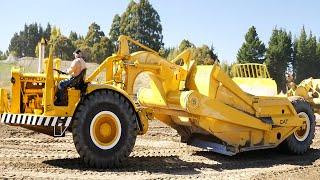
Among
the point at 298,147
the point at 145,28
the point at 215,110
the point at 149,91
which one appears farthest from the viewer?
the point at 145,28

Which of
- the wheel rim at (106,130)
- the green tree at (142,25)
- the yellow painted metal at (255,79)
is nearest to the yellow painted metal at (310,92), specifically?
the yellow painted metal at (255,79)

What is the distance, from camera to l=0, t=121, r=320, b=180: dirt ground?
7.94 metres

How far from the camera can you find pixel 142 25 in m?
68.2

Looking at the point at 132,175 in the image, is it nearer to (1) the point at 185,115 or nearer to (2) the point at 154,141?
(1) the point at 185,115

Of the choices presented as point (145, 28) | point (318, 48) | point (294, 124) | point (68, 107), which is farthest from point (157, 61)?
point (145, 28)

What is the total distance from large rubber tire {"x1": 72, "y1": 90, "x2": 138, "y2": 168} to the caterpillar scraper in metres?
0.02

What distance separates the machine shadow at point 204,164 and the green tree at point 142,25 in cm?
5769

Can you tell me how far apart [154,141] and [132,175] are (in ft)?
15.3

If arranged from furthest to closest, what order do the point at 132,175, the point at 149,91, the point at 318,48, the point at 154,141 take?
the point at 318,48 < the point at 154,141 < the point at 149,91 < the point at 132,175

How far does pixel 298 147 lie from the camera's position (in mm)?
10906

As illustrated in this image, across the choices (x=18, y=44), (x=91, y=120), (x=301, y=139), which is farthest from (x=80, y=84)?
(x=18, y=44)

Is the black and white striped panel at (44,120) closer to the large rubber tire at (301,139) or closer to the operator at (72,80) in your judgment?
the operator at (72,80)

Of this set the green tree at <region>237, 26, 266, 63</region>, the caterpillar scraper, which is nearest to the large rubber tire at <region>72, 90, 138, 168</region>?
the caterpillar scraper

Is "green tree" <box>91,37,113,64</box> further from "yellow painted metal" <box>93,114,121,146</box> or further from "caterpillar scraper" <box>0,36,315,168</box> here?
"yellow painted metal" <box>93,114,121,146</box>
